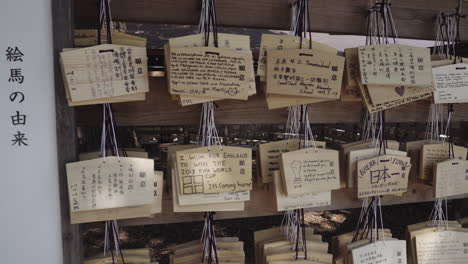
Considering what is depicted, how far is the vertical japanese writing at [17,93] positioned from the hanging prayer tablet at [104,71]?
0.43 ft

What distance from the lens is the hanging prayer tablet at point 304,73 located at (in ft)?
3.92

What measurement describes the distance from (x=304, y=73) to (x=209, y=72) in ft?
1.04

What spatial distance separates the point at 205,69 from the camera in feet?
3.65

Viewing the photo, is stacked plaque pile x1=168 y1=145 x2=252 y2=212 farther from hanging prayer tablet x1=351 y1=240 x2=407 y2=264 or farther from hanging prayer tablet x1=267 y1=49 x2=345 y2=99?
hanging prayer tablet x1=351 y1=240 x2=407 y2=264

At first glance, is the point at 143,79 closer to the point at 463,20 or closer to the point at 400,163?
the point at 400,163

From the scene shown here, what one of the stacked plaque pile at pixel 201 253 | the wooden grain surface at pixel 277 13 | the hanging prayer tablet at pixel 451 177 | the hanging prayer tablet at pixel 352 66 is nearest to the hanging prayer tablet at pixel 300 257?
the stacked plaque pile at pixel 201 253

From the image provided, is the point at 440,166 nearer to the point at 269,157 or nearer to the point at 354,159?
the point at 354,159

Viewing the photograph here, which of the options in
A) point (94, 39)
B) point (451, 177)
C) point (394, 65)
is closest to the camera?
point (94, 39)

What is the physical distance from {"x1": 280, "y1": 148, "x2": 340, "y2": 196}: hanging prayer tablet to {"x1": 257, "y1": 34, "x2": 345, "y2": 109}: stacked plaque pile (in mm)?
184

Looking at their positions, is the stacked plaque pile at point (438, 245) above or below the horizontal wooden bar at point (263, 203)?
below

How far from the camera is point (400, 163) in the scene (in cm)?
Answer: 141

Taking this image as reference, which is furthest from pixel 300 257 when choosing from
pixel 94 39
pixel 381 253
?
pixel 94 39

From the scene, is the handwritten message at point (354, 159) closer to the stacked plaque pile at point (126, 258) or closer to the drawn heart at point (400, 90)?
the drawn heart at point (400, 90)

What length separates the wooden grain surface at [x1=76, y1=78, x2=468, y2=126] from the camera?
129 cm
